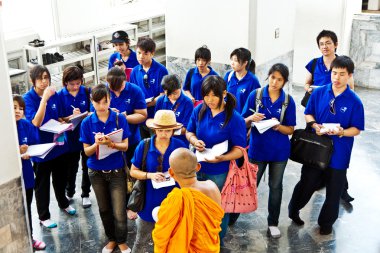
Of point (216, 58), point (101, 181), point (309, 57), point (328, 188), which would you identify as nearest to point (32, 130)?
point (101, 181)

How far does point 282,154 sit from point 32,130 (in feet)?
7.58

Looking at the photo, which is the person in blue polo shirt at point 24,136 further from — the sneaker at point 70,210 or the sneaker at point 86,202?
the sneaker at point 86,202

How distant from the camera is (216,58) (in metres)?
7.15

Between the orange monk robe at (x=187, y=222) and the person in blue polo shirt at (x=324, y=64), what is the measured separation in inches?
113

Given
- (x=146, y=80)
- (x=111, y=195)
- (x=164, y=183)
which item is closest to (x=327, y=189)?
(x=164, y=183)

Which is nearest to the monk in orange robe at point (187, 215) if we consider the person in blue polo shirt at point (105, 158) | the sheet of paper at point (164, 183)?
the sheet of paper at point (164, 183)

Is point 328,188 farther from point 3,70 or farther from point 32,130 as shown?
point 3,70

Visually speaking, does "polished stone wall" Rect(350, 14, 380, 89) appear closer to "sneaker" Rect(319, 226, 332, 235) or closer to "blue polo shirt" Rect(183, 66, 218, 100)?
"blue polo shirt" Rect(183, 66, 218, 100)

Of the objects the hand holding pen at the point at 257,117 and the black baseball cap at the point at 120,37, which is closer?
the hand holding pen at the point at 257,117

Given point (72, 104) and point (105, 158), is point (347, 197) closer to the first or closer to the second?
point (105, 158)

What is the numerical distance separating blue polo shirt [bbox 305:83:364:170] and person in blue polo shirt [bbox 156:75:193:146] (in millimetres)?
1217

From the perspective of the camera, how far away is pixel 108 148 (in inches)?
169

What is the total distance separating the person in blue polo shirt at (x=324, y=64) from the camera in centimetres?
563

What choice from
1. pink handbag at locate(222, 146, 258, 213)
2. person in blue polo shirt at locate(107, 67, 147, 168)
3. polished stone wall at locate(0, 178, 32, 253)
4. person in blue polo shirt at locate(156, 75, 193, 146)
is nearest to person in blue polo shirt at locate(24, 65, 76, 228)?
person in blue polo shirt at locate(107, 67, 147, 168)
